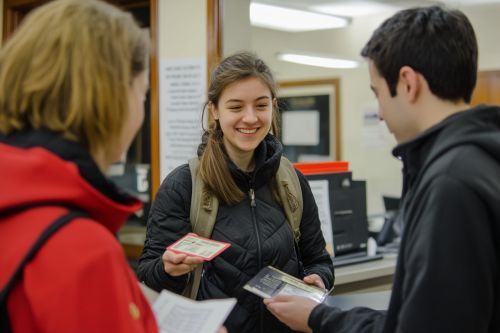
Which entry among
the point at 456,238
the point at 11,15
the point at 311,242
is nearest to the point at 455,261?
the point at 456,238

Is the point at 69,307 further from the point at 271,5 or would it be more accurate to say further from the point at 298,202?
the point at 271,5

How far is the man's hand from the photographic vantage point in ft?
4.74

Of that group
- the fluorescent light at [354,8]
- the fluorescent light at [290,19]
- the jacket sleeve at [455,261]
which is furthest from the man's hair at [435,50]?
the fluorescent light at [354,8]

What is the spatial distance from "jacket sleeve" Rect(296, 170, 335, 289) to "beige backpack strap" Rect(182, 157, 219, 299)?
0.33 m

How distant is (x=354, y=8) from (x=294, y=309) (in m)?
5.22

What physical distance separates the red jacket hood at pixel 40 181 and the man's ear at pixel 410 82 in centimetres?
62

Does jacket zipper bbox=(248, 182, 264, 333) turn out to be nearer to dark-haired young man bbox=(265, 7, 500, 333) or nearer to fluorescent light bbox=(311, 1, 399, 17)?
dark-haired young man bbox=(265, 7, 500, 333)

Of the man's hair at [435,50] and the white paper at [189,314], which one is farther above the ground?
the man's hair at [435,50]

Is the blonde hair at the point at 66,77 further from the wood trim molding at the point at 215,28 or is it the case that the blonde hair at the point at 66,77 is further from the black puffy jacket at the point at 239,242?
the wood trim molding at the point at 215,28

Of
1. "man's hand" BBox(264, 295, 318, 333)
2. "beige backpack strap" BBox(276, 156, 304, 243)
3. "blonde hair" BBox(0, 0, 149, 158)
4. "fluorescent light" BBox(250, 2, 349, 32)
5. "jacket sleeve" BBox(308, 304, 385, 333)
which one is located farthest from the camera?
"fluorescent light" BBox(250, 2, 349, 32)

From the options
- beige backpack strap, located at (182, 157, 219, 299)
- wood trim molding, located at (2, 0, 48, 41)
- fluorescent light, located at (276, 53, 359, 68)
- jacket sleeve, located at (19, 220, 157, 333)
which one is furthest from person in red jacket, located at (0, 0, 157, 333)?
fluorescent light, located at (276, 53, 359, 68)

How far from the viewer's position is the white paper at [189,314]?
1.10 meters

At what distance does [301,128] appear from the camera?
737 cm

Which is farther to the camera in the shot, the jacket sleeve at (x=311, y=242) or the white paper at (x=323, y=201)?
the white paper at (x=323, y=201)
